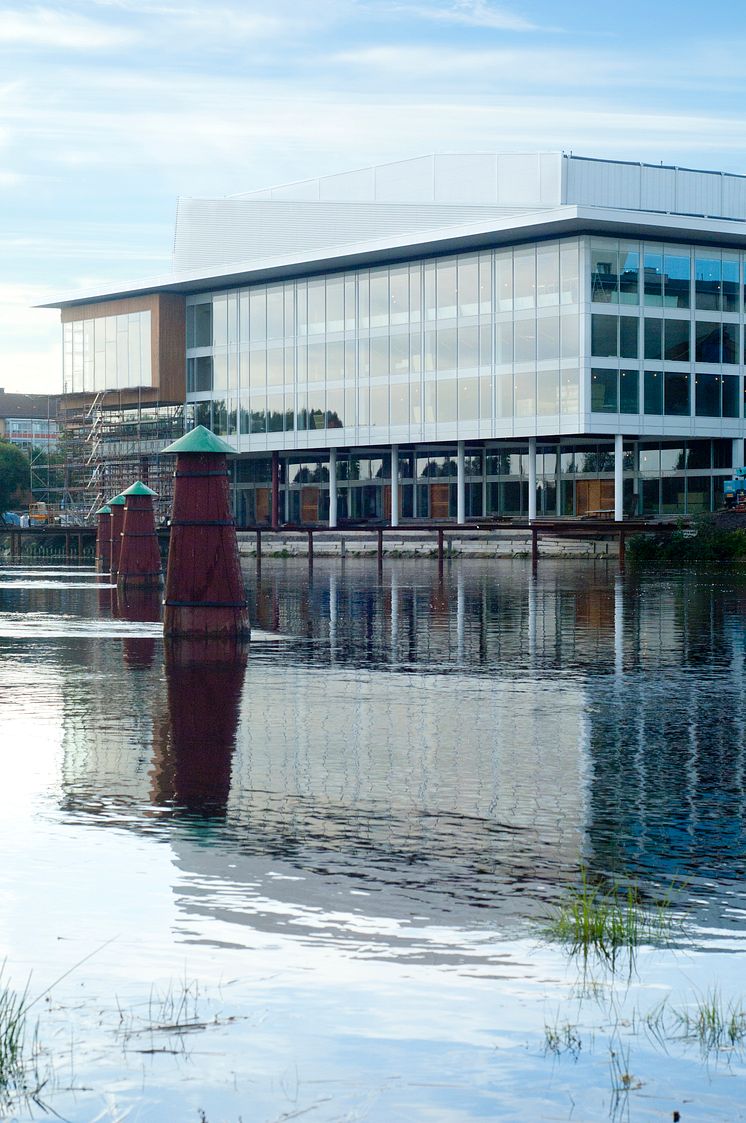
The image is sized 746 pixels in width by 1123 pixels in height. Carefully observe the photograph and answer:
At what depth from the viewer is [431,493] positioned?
83375 millimetres

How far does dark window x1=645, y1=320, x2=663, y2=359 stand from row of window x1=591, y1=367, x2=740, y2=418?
2.81 ft

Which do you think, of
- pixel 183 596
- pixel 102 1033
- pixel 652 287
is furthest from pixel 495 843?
pixel 652 287

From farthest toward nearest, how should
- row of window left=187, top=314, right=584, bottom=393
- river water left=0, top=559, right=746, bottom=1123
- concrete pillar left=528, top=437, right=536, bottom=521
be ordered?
concrete pillar left=528, top=437, right=536, bottom=521 < row of window left=187, top=314, right=584, bottom=393 < river water left=0, top=559, right=746, bottom=1123

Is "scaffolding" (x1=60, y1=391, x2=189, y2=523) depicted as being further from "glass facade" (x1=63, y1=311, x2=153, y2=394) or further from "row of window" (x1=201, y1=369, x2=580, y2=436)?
"row of window" (x1=201, y1=369, x2=580, y2=436)

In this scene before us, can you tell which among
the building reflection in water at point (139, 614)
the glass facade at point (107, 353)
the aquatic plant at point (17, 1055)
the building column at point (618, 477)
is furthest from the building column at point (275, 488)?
the aquatic plant at point (17, 1055)

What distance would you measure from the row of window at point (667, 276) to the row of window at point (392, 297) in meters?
1.35

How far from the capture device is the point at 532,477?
70438 mm

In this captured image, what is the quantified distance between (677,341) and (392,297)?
590 inches

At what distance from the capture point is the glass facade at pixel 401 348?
7006 cm

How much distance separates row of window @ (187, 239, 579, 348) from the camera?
7025 centimetres

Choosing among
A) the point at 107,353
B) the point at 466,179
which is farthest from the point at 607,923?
the point at 107,353

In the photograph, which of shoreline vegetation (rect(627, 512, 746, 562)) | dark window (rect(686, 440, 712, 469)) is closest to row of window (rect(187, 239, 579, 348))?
dark window (rect(686, 440, 712, 469))

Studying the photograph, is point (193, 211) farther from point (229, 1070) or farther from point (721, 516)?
point (229, 1070)

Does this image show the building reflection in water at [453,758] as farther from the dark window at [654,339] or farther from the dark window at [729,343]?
the dark window at [729,343]
